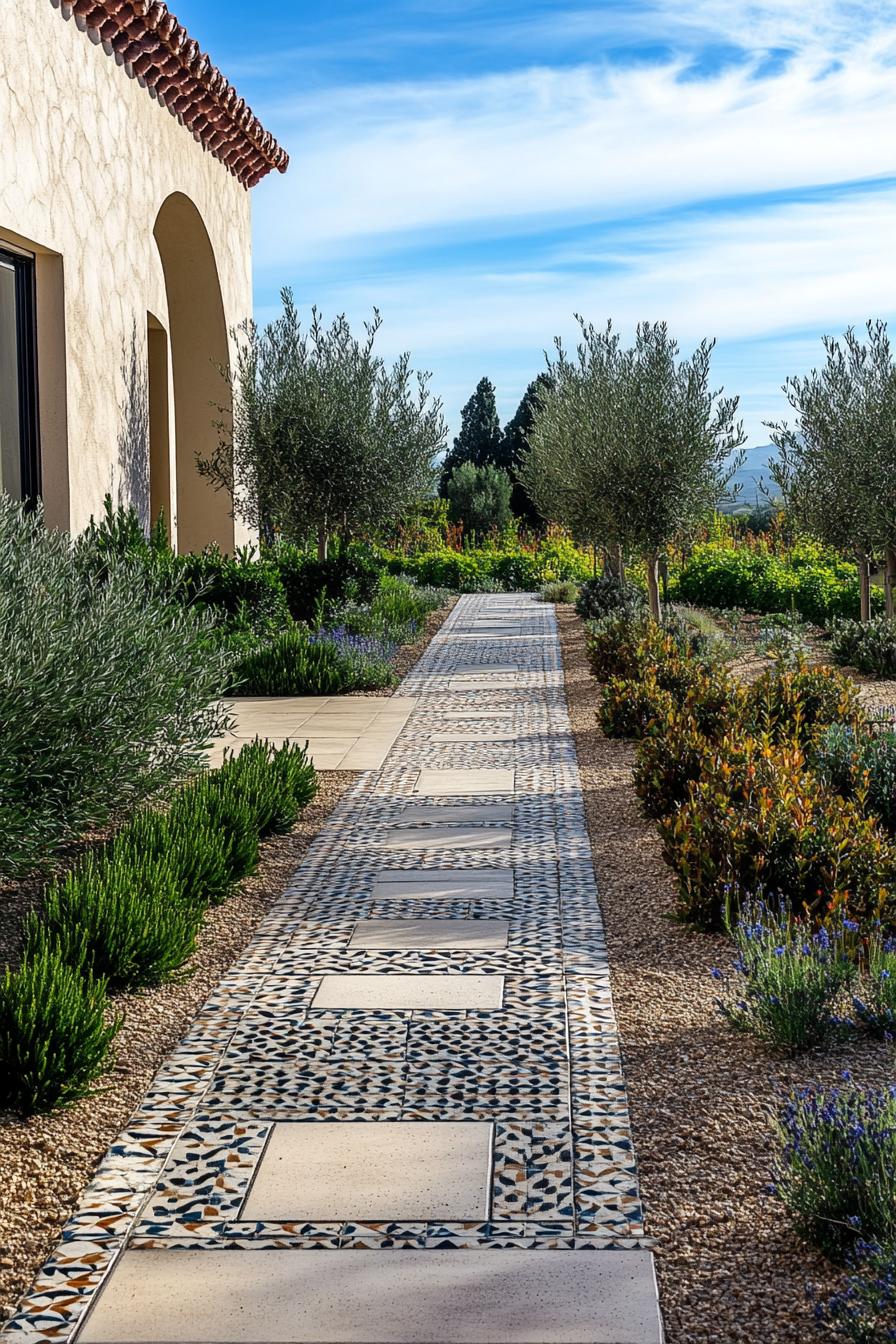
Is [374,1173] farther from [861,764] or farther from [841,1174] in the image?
[861,764]

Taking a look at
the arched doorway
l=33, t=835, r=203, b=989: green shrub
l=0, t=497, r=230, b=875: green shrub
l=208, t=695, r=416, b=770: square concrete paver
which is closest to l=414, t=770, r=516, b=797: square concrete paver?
l=208, t=695, r=416, b=770: square concrete paver

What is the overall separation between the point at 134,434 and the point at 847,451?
22.7 ft

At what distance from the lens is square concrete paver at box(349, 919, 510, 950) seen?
4859 mm

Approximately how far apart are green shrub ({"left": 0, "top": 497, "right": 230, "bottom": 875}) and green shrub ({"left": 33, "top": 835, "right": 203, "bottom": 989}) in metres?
0.42

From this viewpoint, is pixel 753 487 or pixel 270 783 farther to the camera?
pixel 753 487

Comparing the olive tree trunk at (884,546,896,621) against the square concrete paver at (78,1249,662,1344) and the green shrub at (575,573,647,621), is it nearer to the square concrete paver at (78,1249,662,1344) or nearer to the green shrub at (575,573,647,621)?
the green shrub at (575,573,647,621)

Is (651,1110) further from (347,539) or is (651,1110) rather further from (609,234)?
(609,234)

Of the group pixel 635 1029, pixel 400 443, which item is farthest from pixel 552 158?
pixel 635 1029

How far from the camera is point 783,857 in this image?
A: 5.16 m

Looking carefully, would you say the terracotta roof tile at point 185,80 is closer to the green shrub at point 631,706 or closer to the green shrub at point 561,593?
the green shrub at point 631,706

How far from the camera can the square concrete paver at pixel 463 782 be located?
765 centimetres

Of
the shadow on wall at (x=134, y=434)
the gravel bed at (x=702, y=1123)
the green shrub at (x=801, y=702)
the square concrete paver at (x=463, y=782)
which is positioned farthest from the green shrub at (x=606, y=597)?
the gravel bed at (x=702, y=1123)

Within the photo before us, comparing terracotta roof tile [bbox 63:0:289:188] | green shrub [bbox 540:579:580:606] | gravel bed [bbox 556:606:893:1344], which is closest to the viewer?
gravel bed [bbox 556:606:893:1344]

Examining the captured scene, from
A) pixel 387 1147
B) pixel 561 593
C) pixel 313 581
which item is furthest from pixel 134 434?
pixel 561 593
